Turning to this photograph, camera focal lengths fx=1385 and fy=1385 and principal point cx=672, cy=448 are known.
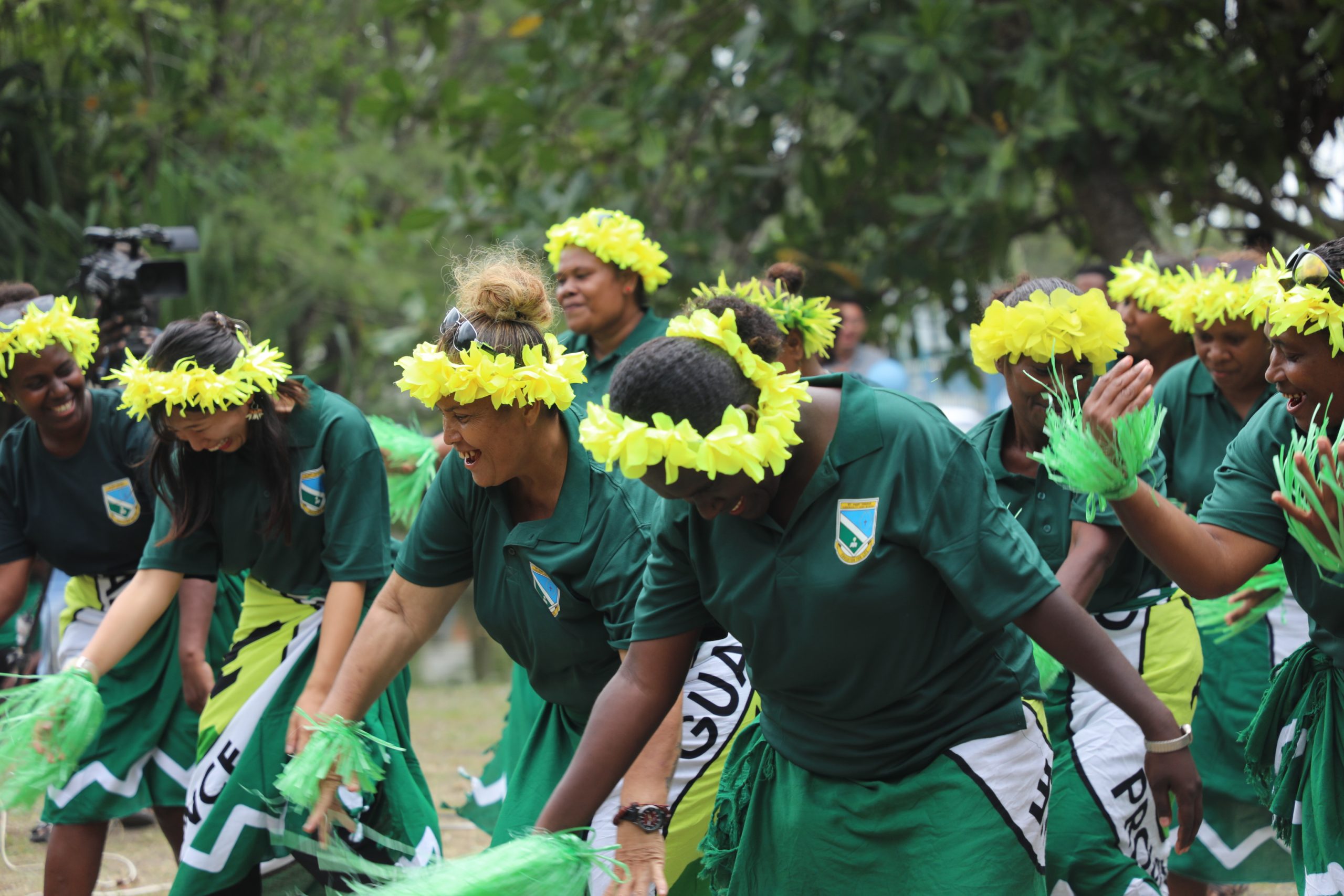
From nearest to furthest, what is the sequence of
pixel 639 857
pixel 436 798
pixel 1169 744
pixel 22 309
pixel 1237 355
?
pixel 1169 744 → pixel 639 857 → pixel 1237 355 → pixel 22 309 → pixel 436 798

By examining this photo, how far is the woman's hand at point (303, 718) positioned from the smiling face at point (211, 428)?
0.73 meters

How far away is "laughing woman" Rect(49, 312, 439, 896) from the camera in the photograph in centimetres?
390

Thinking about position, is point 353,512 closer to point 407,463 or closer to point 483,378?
point 483,378

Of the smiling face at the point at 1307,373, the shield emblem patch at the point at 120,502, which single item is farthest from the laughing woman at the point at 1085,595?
the shield emblem patch at the point at 120,502

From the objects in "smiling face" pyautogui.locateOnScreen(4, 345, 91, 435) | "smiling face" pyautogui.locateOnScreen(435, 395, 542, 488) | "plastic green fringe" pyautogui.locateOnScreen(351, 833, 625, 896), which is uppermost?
"smiling face" pyautogui.locateOnScreen(435, 395, 542, 488)

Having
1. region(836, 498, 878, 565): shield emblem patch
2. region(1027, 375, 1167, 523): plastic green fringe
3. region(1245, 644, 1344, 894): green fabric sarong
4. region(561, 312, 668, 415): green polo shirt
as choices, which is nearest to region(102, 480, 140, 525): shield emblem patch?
region(561, 312, 668, 415): green polo shirt

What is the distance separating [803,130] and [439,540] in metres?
5.30

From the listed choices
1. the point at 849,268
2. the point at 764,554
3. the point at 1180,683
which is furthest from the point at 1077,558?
the point at 849,268

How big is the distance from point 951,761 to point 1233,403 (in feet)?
8.05

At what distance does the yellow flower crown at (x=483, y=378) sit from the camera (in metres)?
3.14

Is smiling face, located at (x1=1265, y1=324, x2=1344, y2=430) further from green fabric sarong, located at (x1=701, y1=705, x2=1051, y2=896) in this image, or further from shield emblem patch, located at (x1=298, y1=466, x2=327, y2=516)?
shield emblem patch, located at (x1=298, y1=466, x2=327, y2=516)

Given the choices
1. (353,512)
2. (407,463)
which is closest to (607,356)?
(407,463)

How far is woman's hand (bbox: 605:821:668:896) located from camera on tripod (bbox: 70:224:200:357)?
3.85 meters

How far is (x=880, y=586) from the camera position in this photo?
8.30 ft
